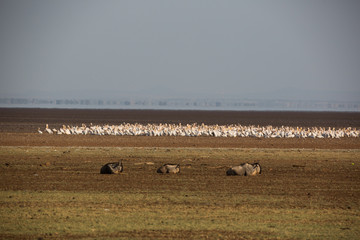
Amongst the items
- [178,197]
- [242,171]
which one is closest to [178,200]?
[178,197]

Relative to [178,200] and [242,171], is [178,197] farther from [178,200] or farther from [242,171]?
[242,171]

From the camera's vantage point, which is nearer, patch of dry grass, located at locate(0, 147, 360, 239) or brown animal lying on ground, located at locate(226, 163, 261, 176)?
patch of dry grass, located at locate(0, 147, 360, 239)

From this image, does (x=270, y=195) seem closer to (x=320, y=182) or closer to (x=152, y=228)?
(x=320, y=182)

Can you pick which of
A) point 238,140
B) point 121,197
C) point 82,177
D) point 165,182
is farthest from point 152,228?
point 238,140

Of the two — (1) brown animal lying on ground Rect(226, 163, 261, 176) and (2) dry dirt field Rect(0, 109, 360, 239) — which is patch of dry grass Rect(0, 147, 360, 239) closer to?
(2) dry dirt field Rect(0, 109, 360, 239)

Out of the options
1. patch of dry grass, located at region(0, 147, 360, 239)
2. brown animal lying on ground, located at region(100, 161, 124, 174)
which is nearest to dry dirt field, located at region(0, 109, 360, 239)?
patch of dry grass, located at region(0, 147, 360, 239)

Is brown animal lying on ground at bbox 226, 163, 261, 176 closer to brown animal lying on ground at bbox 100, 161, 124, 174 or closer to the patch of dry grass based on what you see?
the patch of dry grass

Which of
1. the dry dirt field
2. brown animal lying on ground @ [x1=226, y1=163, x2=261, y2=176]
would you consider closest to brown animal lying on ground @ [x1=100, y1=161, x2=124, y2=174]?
the dry dirt field

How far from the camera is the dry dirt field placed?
433 inches

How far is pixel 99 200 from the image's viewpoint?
13938 mm

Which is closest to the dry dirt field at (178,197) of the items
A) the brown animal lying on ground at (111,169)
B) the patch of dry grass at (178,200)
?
the patch of dry grass at (178,200)

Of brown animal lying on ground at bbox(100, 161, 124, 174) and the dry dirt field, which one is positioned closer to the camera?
the dry dirt field

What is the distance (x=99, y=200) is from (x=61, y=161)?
29.6 feet

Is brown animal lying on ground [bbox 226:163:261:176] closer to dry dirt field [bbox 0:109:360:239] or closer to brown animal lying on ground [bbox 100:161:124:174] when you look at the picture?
dry dirt field [bbox 0:109:360:239]
